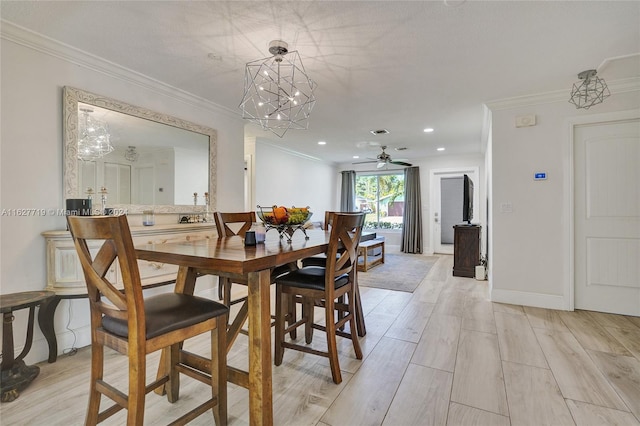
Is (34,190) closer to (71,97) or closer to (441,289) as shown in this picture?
(71,97)

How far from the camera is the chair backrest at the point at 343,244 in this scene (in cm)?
188

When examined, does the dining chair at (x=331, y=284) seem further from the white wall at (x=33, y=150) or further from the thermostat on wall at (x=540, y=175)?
the thermostat on wall at (x=540, y=175)

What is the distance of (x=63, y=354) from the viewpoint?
7.59 feet

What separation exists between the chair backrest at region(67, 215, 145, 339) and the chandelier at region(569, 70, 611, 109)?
3678mm

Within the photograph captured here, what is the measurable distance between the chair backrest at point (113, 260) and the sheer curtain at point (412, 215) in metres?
7.10

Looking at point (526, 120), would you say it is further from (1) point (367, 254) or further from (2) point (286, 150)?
(2) point (286, 150)

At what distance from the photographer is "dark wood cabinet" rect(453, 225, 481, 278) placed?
4883 millimetres

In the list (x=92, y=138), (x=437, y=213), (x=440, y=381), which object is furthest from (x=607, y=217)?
(x=92, y=138)

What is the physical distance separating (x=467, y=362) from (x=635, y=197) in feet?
8.62

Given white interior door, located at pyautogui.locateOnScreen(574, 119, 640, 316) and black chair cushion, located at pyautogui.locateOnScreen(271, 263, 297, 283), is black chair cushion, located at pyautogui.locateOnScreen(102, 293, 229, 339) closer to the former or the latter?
black chair cushion, located at pyautogui.locateOnScreen(271, 263, 297, 283)

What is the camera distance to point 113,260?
3.75ft

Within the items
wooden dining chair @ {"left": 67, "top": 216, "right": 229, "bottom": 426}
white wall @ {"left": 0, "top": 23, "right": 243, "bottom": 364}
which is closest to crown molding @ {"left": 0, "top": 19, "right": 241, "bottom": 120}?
white wall @ {"left": 0, "top": 23, "right": 243, "bottom": 364}

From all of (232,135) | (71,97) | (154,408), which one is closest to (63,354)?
(154,408)

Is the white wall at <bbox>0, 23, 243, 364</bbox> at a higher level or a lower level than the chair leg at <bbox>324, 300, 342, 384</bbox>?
higher
